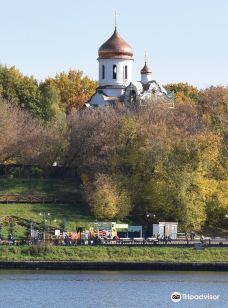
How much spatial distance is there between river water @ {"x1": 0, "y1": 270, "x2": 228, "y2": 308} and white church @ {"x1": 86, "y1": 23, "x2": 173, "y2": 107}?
2137 inches

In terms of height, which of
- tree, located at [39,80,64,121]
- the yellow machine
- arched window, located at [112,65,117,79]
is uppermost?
arched window, located at [112,65,117,79]

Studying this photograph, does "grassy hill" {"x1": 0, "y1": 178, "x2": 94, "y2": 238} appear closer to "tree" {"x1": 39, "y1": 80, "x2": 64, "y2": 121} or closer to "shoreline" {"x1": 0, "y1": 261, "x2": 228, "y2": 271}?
"shoreline" {"x1": 0, "y1": 261, "x2": 228, "y2": 271}

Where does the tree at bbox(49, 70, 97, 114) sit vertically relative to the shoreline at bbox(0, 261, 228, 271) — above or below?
above

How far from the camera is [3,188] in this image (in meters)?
103

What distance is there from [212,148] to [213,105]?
14750 mm

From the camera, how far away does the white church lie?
126 m

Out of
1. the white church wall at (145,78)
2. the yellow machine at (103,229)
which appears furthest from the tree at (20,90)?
the yellow machine at (103,229)

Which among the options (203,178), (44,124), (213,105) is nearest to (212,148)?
(203,178)

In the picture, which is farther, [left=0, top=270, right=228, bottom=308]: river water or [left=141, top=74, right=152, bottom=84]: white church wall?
[left=141, top=74, right=152, bottom=84]: white church wall

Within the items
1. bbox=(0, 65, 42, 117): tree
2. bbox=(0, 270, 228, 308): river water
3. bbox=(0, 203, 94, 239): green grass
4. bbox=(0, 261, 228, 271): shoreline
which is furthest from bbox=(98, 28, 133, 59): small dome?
bbox=(0, 270, 228, 308): river water

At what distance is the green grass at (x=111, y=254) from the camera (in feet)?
251

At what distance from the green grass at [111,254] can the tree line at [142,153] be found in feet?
52.1

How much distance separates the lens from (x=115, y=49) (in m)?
126

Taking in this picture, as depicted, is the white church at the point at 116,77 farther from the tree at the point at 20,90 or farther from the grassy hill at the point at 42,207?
the grassy hill at the point at 42,207
